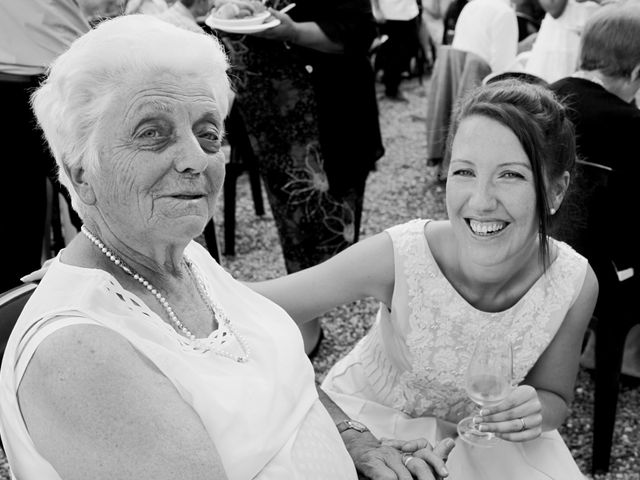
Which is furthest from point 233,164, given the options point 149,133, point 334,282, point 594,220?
point 149,133

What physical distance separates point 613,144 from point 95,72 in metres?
2.27

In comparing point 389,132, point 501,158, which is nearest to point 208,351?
point 501,158

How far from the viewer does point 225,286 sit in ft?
5.81

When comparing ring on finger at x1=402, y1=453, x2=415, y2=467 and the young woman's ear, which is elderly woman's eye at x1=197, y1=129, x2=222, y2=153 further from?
the young woman's ear

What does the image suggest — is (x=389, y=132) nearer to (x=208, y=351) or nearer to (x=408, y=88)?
(x=408, y=88)

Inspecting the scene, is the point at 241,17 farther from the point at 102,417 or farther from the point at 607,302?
the point at 102,417

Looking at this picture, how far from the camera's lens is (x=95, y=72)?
1.31 meters

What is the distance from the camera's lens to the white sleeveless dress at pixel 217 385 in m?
1.24

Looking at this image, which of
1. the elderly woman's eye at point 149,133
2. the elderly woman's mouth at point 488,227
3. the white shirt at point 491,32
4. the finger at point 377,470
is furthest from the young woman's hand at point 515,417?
the white shirt at point 491,32

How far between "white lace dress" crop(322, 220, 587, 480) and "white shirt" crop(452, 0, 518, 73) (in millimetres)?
3646

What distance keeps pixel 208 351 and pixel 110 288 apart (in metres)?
0.24

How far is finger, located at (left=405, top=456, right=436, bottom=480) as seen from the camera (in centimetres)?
168

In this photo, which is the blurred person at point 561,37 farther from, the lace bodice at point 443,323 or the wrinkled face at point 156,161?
the wrinkled face at point 156,161

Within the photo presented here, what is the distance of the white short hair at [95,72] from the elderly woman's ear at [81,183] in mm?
11
